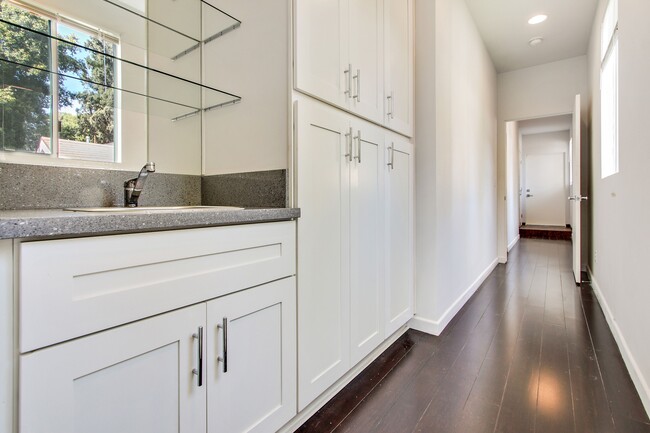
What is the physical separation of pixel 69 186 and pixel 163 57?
0.80 metres

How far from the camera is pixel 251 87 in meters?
1.40

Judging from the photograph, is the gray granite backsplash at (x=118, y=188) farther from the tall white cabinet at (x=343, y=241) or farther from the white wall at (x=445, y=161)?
the white wall at (x=445, y=161)

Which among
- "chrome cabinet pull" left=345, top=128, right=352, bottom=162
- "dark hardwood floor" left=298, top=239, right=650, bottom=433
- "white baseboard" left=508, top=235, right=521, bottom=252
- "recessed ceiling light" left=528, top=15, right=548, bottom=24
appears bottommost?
"dark hardwood floor" left=298, top=239, right=650, bottom=433

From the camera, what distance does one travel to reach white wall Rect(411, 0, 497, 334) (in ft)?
7.32

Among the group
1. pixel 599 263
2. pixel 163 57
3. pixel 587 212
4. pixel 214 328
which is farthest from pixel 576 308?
pixel 163 57

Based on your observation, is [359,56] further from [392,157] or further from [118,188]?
[118,188]

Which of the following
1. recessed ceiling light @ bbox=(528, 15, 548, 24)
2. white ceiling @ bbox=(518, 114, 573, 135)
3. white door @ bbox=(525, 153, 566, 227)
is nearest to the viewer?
recessed ceiling light @ bbox=(528, 15, 548, 24)

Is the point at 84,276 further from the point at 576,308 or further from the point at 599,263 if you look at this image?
the point at 599,263

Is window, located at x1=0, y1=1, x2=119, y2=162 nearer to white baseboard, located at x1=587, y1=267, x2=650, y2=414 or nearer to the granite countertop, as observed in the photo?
the granite countertop

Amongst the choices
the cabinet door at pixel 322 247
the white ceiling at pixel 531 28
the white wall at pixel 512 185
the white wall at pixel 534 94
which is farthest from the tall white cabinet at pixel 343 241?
the white wall at pixel 512 185

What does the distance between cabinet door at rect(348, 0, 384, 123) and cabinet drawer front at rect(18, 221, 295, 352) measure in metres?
0.95

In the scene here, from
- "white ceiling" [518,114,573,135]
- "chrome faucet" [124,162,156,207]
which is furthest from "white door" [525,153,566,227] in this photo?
"chrome faucet" [124,162,156,207]

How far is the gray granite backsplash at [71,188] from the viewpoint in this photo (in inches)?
42.2

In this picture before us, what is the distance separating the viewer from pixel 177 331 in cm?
87
